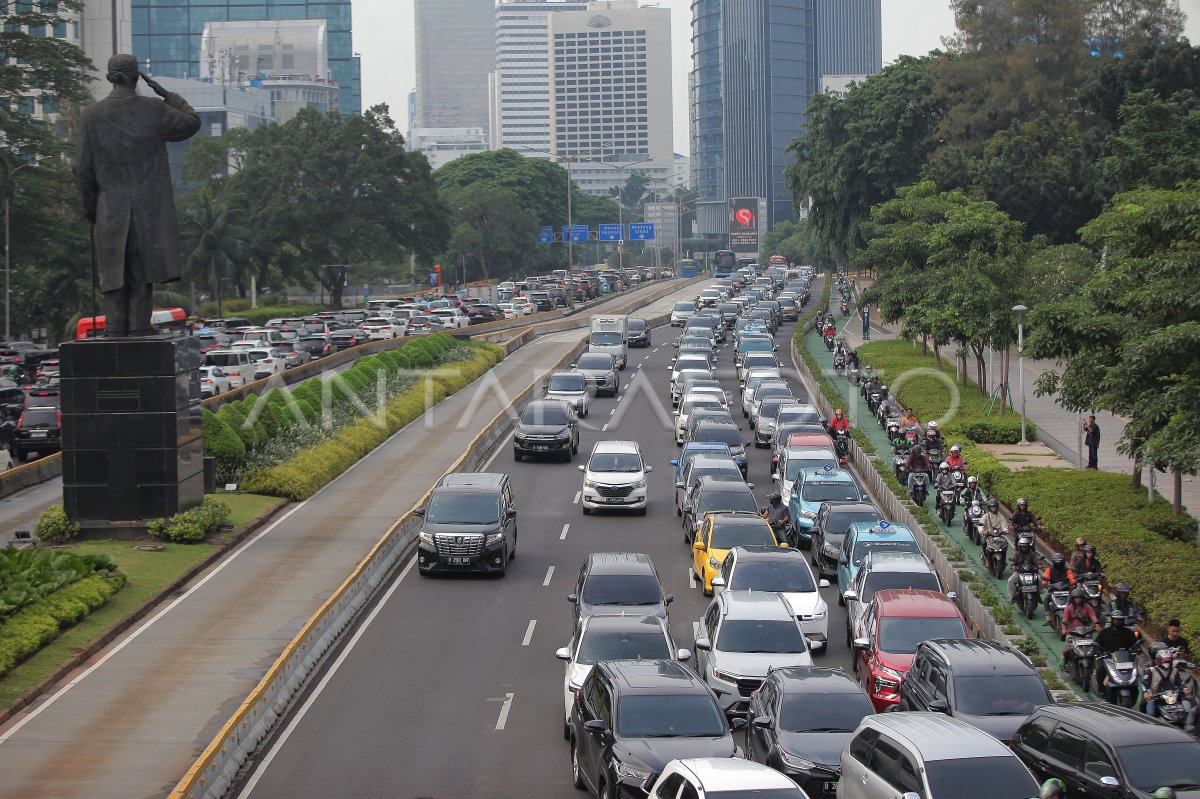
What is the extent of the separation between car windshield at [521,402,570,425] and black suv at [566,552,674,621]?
17.7m

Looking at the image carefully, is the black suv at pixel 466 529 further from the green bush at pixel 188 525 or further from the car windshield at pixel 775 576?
the car windshield at pixel 775 576

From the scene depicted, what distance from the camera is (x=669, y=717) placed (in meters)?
15.0

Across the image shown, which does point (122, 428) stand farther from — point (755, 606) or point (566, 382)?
point (566, 382)

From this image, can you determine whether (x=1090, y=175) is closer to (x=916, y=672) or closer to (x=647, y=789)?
(x=916, y=672)

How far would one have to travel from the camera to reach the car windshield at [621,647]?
17984 millimetres

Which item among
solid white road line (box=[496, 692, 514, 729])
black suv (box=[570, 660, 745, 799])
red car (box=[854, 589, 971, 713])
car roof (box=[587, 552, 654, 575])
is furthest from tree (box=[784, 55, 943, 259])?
black suv (box=[570, 660, 745, 799])

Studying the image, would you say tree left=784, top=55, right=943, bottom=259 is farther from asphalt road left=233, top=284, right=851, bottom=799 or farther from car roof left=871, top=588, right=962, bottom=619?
car roof left=871, top=588, right=962, bottom=619

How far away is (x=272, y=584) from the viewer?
2475 cm

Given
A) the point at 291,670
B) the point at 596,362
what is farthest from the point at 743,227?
the point at 291,670

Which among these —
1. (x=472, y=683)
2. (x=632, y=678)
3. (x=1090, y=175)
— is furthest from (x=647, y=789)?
(x=1090, y=175)

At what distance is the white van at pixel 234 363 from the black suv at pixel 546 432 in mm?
14640

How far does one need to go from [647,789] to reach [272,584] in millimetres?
12614

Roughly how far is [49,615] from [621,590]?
28.3 feet

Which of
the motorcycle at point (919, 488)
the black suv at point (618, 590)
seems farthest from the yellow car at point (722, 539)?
the motorcycle at point (919, 488)
